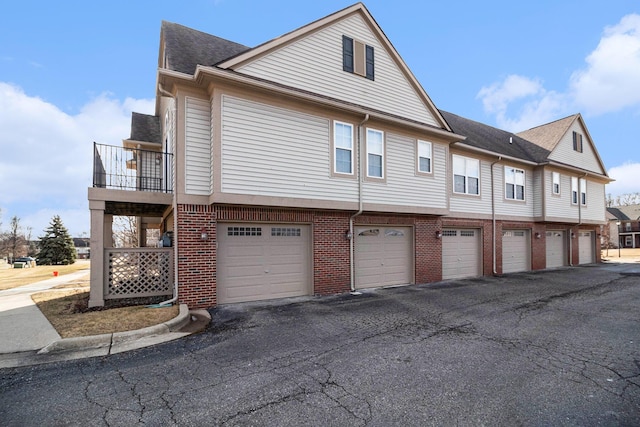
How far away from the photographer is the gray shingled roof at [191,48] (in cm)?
873

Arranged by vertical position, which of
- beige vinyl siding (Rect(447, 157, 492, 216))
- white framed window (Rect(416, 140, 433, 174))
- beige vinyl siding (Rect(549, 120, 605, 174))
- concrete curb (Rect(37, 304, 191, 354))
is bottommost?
concrete curb (Rect(37, 304, 191, 354))

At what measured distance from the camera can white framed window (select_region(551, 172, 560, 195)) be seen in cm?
1755

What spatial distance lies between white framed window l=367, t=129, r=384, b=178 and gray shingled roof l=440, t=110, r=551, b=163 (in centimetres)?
538

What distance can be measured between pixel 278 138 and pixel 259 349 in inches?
223

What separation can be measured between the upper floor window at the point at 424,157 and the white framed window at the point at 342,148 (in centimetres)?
304

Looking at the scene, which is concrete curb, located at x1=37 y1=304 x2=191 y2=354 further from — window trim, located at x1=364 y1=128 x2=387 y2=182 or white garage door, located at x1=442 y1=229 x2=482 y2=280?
white garage door, located at x1=442 y1=229 x2=482 y2=280

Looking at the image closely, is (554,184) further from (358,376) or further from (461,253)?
(358,376)

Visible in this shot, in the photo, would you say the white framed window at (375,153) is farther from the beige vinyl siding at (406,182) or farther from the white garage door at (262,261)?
the white garage door at (262,261)

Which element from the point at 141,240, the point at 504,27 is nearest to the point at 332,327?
the point at 141,240

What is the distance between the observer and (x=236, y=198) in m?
8.19

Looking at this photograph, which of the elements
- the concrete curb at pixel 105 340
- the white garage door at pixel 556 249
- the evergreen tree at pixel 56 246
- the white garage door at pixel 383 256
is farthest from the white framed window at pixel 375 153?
the evergreen tree at pixel 56 246

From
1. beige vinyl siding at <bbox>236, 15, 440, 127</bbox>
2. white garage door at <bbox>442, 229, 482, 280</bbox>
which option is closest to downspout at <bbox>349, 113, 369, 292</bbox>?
beige vinyl siding at <bbox>236, 15, 440, 127</bbox>

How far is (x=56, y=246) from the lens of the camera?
32562mm

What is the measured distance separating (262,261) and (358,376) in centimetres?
541
